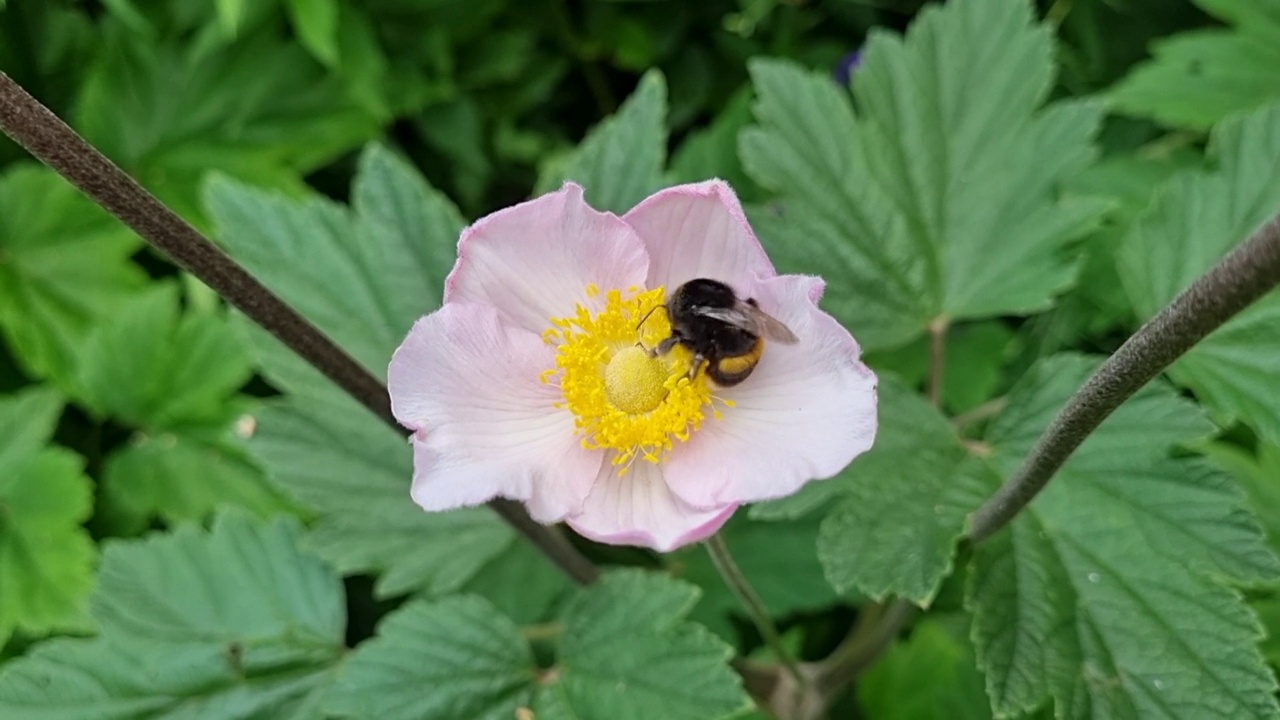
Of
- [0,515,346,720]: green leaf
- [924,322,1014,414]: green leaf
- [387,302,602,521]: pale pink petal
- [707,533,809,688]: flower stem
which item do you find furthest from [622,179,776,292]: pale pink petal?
[924,322,1014,414]: green leaf

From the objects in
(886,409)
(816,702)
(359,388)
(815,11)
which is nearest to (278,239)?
(359,388)

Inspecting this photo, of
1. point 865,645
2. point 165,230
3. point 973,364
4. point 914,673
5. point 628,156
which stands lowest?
point 914,673

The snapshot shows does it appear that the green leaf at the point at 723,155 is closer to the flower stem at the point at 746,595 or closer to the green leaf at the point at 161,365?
the flower stem at the point at 746,595

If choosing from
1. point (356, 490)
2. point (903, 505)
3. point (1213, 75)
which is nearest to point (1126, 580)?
point (903, 505)

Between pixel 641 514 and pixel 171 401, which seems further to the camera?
pixel 171 401

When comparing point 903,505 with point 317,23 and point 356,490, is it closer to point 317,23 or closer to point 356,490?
point 356,490

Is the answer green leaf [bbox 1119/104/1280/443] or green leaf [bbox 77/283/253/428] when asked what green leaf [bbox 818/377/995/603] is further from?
green leaf [bbox 77/283/253/428]
